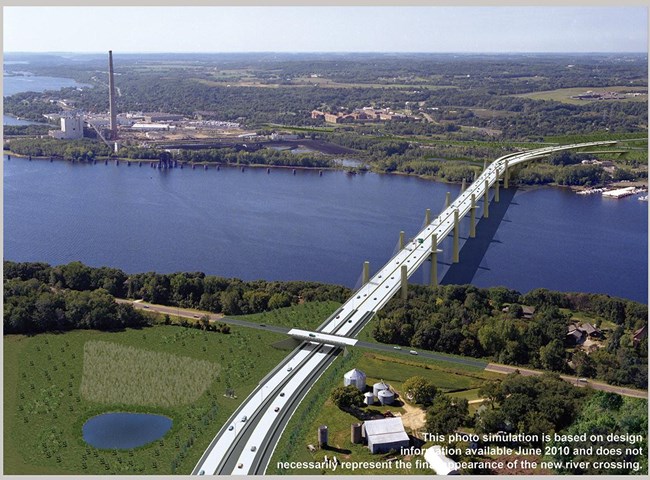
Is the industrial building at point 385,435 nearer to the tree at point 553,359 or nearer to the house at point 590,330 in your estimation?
the tree at point 553,359

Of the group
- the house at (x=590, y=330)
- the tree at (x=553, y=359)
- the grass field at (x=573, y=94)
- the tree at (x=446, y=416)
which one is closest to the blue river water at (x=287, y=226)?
the house at (x=590, y=330)

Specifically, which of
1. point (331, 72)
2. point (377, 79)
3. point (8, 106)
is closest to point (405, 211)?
point (8, 106)

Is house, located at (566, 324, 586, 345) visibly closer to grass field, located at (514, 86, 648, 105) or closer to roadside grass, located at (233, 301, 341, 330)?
roadside grass, located at (233, 301, 341, 330)

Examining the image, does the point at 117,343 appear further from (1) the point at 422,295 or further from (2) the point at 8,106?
(2) the point at 8,106

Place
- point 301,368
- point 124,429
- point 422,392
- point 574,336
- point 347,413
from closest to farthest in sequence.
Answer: point 124,429, point 347,413, point 422,392, point 301,368, point 574,336

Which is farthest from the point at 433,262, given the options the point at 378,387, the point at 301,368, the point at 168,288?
the point at 378,387

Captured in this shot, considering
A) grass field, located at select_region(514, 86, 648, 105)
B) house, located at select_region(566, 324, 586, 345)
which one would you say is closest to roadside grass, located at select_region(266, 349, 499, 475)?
house, located at select_region(566, 324, 586, 345)

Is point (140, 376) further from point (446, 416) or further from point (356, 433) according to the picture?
point (446, 416)
